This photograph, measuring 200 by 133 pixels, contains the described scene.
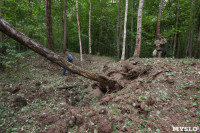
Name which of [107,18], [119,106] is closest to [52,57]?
[119,106]

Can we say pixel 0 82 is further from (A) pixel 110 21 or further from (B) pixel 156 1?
(B) pixel 156 1

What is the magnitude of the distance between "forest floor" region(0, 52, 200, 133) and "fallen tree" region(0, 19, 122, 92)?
0.54 m

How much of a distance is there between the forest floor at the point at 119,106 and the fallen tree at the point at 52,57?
54 centimetres

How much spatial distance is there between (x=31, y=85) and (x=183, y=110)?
24.0 ft

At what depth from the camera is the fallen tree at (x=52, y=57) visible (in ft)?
11.9

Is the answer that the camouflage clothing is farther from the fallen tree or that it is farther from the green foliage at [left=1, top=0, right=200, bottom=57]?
the fallen tree

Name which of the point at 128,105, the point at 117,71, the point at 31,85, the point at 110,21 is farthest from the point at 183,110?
the point at 110,21

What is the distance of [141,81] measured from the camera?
480 centimetres

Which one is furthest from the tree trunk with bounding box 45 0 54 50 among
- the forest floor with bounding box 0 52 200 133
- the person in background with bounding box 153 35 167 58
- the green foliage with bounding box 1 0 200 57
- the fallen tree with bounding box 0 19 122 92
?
the person in background with bounding box 153 35 167 58

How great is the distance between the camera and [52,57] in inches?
169

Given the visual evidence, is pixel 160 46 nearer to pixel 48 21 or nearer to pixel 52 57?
pixel 52 57

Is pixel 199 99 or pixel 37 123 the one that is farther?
pixel 37 123

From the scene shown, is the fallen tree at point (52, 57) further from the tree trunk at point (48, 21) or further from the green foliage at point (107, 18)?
the tree trunk at point (48, 21)

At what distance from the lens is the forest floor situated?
2957 millimetres
